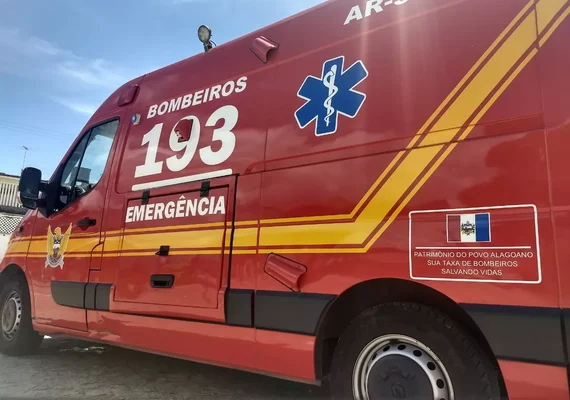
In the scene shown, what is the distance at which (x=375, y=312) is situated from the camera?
250 cm

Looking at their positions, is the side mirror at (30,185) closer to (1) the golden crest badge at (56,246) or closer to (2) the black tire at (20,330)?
(1) the golden crest badge at (56,246)

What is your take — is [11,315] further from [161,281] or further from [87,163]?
[161,281]

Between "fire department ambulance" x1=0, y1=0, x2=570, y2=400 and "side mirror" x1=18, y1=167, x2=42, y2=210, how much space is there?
47.6 inches

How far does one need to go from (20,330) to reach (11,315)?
0.91 feet

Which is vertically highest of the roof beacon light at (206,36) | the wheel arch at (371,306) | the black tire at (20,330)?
the roof beacon light at (206,36)

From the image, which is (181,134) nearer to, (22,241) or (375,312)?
(375,312)

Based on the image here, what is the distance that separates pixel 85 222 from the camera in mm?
4320

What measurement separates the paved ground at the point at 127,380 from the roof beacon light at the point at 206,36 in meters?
2.97

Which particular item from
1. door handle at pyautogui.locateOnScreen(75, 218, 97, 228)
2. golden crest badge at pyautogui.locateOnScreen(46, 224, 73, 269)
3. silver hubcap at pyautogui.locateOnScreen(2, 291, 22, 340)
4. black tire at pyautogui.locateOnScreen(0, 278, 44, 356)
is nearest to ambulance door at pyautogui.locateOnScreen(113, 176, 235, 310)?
door handle at pyautogui.locateOnScreen(75, 218, 97, 228)

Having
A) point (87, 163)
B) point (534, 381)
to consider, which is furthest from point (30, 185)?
point (534, 381)

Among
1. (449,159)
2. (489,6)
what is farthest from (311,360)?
(489,6)

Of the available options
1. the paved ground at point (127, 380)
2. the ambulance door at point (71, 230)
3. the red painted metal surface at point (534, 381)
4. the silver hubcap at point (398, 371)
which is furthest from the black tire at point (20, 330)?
the red painted metal surface at point (534, 381)

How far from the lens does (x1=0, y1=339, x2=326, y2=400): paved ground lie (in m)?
3.76

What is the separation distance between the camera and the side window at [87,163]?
14.7 feet
